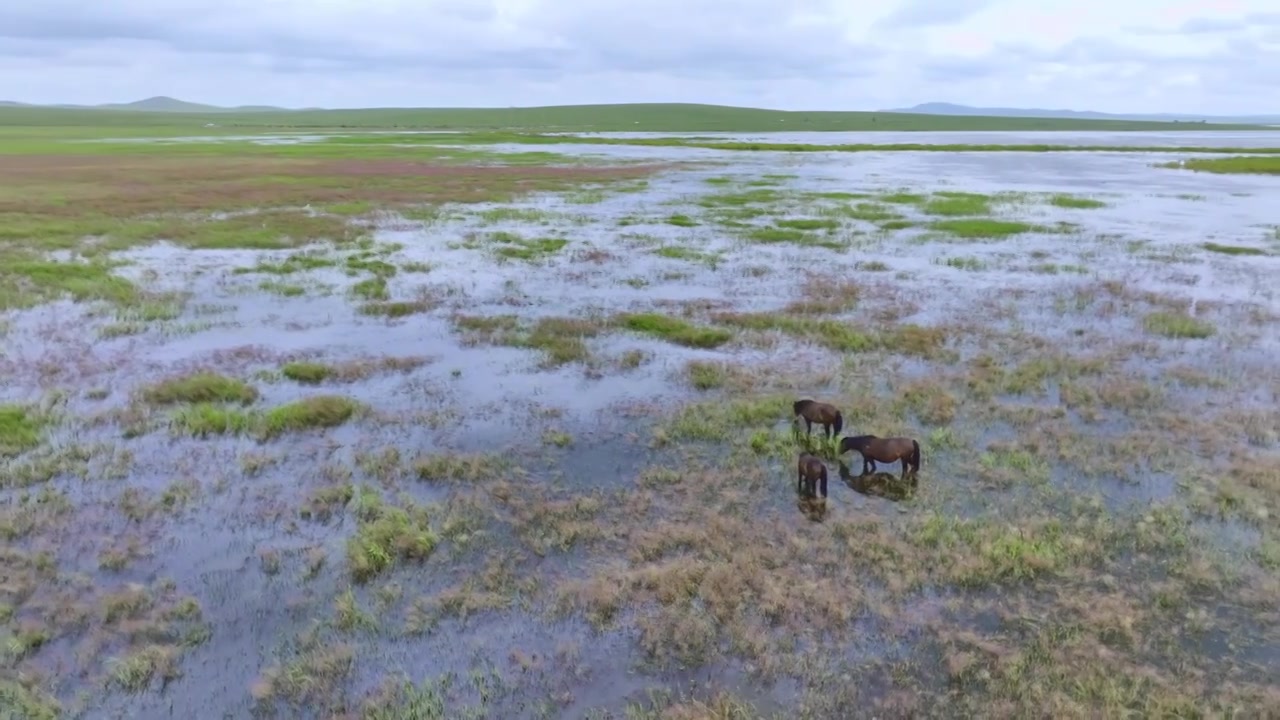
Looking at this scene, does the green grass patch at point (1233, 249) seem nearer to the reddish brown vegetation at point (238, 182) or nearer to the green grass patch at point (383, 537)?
the green grass patch at point (383, 537)

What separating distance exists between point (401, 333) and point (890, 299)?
48.0 ft

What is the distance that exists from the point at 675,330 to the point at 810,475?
9.28 metres

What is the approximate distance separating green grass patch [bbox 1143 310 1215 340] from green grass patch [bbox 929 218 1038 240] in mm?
14710

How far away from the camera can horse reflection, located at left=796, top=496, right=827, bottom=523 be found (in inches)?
427

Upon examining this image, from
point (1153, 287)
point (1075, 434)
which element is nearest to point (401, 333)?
point (1075, 434)

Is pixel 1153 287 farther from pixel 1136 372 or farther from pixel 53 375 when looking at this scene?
pixel 53 375

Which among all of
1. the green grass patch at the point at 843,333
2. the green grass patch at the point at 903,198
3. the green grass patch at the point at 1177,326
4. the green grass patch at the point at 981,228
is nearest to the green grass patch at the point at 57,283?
the green grass patch at the point at 843,333

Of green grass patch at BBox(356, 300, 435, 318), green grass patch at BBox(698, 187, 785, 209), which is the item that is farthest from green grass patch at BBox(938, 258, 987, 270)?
green grass patch at BBox(356, 300, 435, 318)

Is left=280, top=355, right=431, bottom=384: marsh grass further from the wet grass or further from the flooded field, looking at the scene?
the wet grass

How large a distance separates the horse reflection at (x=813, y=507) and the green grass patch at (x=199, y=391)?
1108 cm

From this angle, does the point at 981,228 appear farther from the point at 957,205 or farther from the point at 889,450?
the point at 889,450

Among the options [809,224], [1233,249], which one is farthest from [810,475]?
[1233,249]

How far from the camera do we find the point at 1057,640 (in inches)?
323

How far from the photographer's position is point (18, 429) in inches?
526
